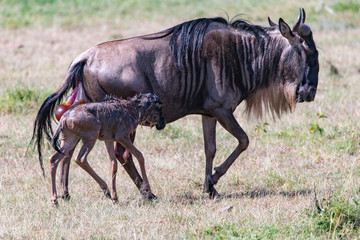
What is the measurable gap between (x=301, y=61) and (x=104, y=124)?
2.08m

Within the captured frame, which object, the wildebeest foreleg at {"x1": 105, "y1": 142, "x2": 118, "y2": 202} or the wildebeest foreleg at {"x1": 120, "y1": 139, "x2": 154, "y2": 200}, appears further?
the wildebeest foreleg at {"x1": 105, "y1": 142, "x2": 118, "y2": 202}

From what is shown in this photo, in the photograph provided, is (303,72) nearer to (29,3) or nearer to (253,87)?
(253,87)

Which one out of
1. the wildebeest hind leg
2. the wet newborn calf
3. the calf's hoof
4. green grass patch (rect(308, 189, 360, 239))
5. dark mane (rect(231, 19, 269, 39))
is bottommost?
the calf's hoof

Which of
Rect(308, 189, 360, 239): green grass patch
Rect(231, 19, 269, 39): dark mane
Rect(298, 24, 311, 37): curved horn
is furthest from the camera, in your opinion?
Rect(231, 19, 269, 39): dark mane

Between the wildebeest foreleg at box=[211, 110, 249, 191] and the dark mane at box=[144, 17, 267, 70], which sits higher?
Answer: the dark mane at box=[144, 17, 267, 70]

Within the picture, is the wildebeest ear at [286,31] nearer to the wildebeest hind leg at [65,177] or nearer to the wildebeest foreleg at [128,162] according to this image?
the wildebeest foreleg at [128,162]

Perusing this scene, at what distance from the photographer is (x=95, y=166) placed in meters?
7.32

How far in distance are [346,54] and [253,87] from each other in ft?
22.9

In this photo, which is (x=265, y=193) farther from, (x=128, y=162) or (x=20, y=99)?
(x=20, y=99)

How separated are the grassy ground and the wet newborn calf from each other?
0.41 meters

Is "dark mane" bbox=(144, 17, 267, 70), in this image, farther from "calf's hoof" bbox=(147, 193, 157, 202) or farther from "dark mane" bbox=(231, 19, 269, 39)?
"calf's hoof" bbox=(147, 193, 157, 202)

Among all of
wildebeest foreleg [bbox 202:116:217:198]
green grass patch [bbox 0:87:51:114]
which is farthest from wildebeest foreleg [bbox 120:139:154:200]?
green grass patch [bbox 0:87:51:114]

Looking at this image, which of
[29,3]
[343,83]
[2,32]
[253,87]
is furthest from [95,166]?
[29,3]

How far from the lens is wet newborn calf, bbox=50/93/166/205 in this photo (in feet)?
18.6
